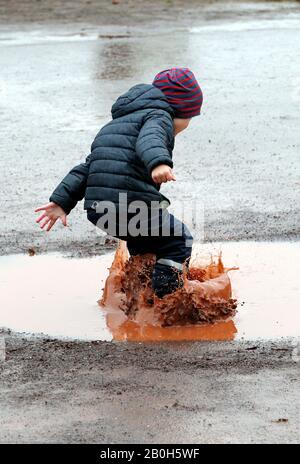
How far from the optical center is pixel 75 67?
1364cm

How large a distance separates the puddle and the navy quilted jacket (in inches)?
30.2

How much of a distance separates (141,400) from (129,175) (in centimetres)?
138

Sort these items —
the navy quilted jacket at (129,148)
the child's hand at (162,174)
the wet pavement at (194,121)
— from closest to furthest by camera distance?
the child's hand at (162,174) → the navy quilted jacket at (129,148) → the wet pavement at (194,121)

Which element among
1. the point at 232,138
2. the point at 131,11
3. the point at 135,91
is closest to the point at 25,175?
the point at 232,138

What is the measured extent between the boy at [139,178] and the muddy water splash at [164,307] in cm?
10

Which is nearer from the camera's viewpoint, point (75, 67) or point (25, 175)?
point (25, 175)

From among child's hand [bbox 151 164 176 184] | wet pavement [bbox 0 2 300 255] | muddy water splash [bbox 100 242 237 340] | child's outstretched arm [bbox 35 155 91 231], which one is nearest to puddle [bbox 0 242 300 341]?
muddy water splash [bbox 100 242 237 340]

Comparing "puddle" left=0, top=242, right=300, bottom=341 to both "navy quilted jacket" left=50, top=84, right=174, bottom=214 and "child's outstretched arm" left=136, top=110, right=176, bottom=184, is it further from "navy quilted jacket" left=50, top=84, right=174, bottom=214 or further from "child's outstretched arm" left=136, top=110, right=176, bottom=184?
"child's outstretched arm" left=136, top=110, right=176, bottom=184

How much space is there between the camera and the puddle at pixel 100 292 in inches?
245

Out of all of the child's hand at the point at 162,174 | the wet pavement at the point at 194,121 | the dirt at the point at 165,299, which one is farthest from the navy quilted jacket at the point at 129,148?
the wet pavement at the point at 194,121

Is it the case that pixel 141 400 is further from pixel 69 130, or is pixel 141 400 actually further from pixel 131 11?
pixel 131 11

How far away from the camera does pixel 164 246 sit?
621cm

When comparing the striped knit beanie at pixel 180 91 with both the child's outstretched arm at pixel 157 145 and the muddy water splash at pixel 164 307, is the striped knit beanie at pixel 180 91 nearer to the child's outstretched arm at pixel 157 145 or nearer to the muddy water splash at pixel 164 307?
the child's outstretched arm at pixel 157 145

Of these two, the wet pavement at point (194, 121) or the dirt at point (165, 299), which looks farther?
the wet pavement at point (194, 121)
